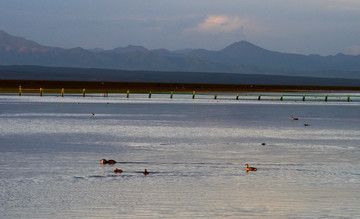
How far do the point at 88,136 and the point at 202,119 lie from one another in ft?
64.7

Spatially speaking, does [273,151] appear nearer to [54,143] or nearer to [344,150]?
[344,150]

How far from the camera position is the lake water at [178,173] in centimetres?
1878

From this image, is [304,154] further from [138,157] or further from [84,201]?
[84,201]

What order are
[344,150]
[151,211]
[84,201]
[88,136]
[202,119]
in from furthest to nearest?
[202,119], [88,136], [344,150], [84,201], [151,211]

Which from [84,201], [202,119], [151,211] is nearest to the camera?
[151,211]

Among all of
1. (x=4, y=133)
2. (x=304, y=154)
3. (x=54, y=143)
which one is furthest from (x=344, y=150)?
(x=4, y=133)

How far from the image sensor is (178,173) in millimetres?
25391

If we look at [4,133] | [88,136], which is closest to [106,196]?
[88,136]

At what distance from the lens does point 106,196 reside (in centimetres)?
2041

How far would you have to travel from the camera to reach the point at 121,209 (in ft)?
60.9

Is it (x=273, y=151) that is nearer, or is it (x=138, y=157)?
(x=138, y=157)

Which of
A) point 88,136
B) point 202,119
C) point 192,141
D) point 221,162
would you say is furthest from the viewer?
point 202,119

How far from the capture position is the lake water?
18.8 metres

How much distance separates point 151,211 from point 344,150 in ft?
60.8
